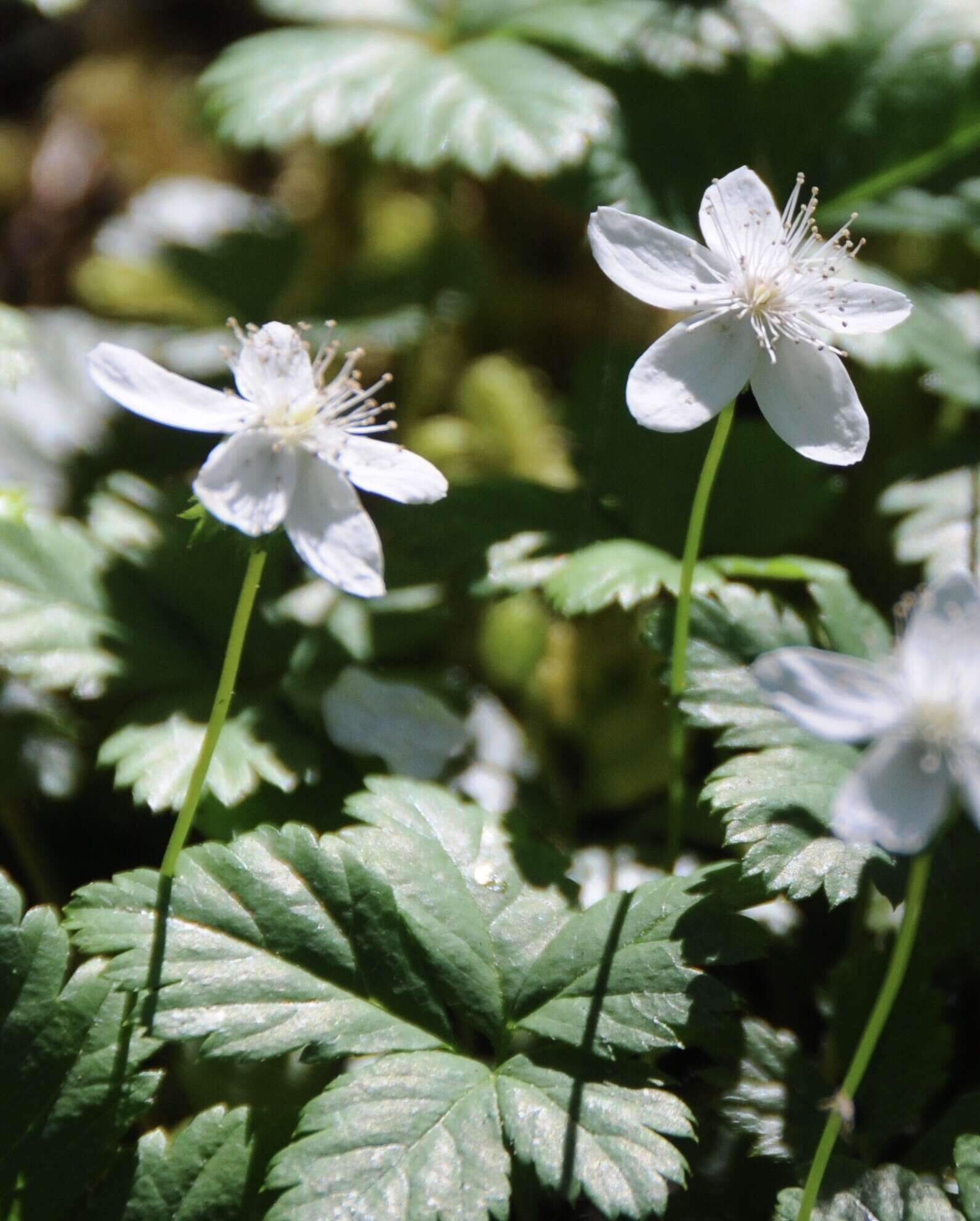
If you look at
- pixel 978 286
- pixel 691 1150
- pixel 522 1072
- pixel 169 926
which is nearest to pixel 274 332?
pixel 169 926

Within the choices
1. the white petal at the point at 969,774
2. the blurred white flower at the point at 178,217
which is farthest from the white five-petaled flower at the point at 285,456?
the blurred white flower at the point at 178,217

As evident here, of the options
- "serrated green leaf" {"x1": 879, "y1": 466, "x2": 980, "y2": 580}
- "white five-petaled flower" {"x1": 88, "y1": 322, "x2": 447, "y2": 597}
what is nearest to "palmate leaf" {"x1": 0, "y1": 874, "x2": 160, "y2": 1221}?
"white five-petaled flower" {"x1": 88, "y1": 322, "x2": 447, "y2": 597}

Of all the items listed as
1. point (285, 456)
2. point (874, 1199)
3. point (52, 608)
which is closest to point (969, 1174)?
point (874, 1199)

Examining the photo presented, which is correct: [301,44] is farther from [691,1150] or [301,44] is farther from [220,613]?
[691,1150]

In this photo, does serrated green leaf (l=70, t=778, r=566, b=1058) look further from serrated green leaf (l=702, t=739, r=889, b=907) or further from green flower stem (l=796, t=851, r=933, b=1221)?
green flower stem (l=796, t=851, r=933, b=1221)

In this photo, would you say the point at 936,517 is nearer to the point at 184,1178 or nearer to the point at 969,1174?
the point at 969,1174

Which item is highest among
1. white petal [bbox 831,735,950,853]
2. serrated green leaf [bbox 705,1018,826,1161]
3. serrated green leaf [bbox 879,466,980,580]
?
white petal [bbox 831,735,950,853]
